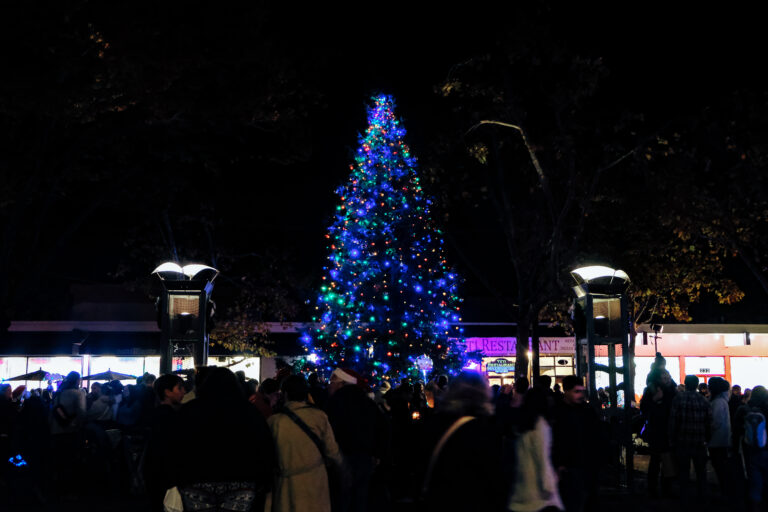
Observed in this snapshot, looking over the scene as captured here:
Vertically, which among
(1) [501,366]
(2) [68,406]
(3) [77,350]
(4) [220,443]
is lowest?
(2) [68,406]

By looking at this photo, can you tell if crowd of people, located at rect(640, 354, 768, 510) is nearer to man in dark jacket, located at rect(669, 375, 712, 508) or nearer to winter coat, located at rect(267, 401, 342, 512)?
man in dark jacket, located at rect(669, 375, 712, 508)

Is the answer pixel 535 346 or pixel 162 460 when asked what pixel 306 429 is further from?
pixel 535 346

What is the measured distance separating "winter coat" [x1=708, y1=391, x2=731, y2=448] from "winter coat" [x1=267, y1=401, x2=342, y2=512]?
314 inches

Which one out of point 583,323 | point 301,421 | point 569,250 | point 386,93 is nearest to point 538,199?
point 569,250

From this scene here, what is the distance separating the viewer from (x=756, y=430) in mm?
11156

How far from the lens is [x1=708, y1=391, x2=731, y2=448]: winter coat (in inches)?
492

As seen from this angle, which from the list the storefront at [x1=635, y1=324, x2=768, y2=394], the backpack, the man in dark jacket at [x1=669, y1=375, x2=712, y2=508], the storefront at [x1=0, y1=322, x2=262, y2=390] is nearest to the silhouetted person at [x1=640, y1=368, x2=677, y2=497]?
the man in dark jacket at [x1=669, y1=375, x2=712, y2=508]

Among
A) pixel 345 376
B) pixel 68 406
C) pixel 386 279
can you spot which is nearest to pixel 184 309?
pixel 68 406

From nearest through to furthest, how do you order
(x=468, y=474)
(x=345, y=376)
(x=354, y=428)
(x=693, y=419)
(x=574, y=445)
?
1. (x=468, y=474)
2. (x=574, y=445)
3. (x=354, y=428)
4. (x=345, y=376)
5. (x=693, y=419)

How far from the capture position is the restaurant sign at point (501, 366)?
34281 mm

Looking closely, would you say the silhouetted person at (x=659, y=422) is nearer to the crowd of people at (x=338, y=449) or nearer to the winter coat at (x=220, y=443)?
the crowd of people at (x=338, y=449)

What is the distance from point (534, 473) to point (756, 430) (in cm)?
594

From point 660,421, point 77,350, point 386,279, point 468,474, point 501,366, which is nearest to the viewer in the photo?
point 468,474

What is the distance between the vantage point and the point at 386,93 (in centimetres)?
2639
